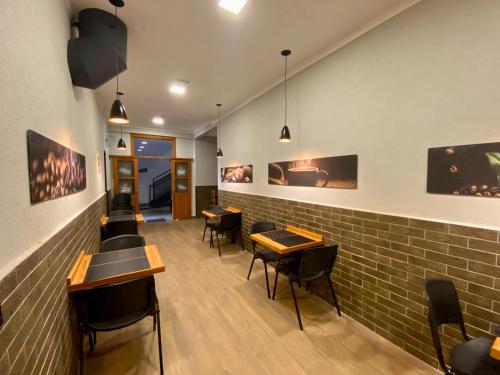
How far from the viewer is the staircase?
11.6m

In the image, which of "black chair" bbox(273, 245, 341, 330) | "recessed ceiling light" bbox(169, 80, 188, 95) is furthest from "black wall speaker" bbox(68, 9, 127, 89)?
"black chair" bbox(273, 245, 341, 330)

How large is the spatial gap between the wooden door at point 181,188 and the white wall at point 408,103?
223 inches

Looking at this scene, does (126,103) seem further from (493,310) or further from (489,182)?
(493,310)

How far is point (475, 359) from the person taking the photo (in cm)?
128

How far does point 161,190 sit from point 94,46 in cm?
1043

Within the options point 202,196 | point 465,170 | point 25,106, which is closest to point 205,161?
point 202,196

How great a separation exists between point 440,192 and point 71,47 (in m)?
3.39

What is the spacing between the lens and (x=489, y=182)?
1.51 m

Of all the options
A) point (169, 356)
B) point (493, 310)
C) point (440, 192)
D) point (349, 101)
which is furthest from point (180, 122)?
point (493, 310)

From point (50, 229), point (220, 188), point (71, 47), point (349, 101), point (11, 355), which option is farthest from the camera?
point (220, 188)

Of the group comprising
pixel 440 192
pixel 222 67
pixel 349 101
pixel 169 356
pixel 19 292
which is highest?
pixel 222 67

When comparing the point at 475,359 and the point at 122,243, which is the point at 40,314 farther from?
the point at 475,359

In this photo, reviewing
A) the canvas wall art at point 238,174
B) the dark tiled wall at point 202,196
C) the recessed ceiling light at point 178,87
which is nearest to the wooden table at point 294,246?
the canvas wall art at point 238,174

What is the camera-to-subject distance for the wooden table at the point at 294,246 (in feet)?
8.07
